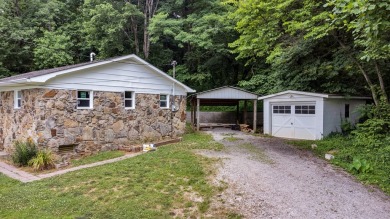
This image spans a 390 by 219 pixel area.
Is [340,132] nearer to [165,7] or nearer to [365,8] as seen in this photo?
[365,8]

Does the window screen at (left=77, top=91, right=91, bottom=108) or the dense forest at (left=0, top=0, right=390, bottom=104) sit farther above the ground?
the dense forest at (left=0, top=0, right=390, bottom=104)

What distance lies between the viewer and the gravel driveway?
4.73 m

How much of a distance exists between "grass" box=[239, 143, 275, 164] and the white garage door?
3.56 meters

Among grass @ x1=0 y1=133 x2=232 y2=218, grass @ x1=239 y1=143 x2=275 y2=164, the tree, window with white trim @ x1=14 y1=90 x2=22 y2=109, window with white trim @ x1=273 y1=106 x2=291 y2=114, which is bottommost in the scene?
grass @ x1=0 y1=133 x2=232 y2=218

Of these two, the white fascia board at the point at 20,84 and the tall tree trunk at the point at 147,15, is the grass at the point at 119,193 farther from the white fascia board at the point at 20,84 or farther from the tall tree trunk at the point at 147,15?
the tall tree trunk at the point at 147,15

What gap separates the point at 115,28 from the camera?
18516 millimetres

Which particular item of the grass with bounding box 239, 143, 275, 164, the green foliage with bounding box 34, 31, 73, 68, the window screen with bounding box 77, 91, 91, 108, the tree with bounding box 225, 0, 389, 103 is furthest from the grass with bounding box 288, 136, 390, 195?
the green foliage with bounding box 34, 31, 73, 68

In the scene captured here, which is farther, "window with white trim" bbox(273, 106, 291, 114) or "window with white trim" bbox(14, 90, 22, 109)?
"window with white trim" bbox(273, 106, 291, 114)

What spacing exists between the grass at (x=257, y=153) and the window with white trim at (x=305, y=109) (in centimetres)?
376

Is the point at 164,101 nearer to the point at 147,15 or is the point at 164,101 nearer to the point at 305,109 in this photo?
the point at 305,109

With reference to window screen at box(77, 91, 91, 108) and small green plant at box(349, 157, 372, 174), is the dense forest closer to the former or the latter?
small green plant at box(349, 157, 372, 174)

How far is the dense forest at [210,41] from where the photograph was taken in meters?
10.6

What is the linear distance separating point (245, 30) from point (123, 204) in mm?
8690

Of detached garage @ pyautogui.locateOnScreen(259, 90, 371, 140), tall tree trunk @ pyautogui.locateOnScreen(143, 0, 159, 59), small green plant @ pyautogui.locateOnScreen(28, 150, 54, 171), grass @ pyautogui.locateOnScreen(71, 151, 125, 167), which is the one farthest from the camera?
tall tree trunk @ pyautogui.locateOnScreen(143, 0, 159, 59)
